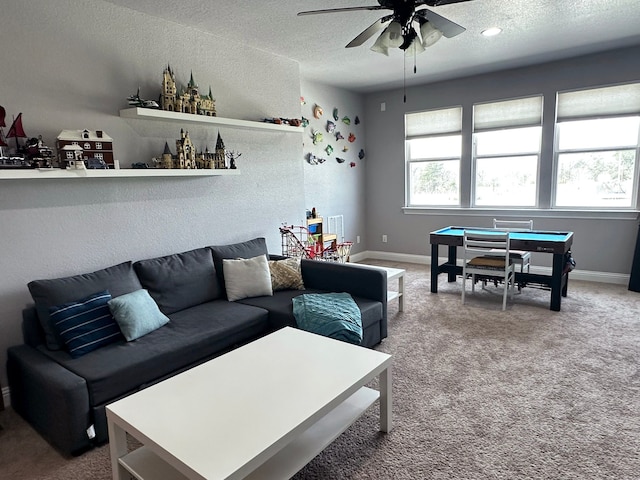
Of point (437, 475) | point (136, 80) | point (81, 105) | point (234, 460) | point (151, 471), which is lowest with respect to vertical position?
point (437, 475)

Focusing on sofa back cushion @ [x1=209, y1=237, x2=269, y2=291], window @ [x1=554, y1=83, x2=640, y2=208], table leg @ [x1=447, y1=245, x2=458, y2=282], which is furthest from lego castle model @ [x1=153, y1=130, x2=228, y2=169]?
window @ [x1=554, y1=83, x2=640, y2=208]

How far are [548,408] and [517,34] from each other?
328 cm

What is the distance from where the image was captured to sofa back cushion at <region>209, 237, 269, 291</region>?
11.2 feet

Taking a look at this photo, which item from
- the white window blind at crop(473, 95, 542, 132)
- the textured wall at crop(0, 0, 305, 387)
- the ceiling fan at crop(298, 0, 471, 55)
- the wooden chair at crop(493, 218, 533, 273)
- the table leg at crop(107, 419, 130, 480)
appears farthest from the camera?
the white window blind at crop(473, 95, 542, 132)

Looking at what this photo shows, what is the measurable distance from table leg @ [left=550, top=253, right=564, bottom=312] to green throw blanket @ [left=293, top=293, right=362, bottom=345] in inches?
84.5

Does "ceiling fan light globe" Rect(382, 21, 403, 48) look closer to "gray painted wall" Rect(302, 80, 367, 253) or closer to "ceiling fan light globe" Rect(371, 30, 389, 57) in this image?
"ceiling fan light globe" Rect(371, 30, 389, 57)

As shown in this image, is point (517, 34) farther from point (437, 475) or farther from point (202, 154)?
point (437, 475)

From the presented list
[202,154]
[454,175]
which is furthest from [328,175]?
[202,154]

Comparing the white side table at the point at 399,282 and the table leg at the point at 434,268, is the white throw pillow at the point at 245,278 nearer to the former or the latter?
the white side table at the point at 399,282

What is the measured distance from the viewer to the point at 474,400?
96.8 inches

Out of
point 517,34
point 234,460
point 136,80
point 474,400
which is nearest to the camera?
point 234,460

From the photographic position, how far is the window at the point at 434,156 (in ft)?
18.7

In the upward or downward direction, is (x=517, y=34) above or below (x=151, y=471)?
above

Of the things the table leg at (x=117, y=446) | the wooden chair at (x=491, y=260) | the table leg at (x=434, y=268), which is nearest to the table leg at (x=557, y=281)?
the wooden chair at (x=491, y=260)
